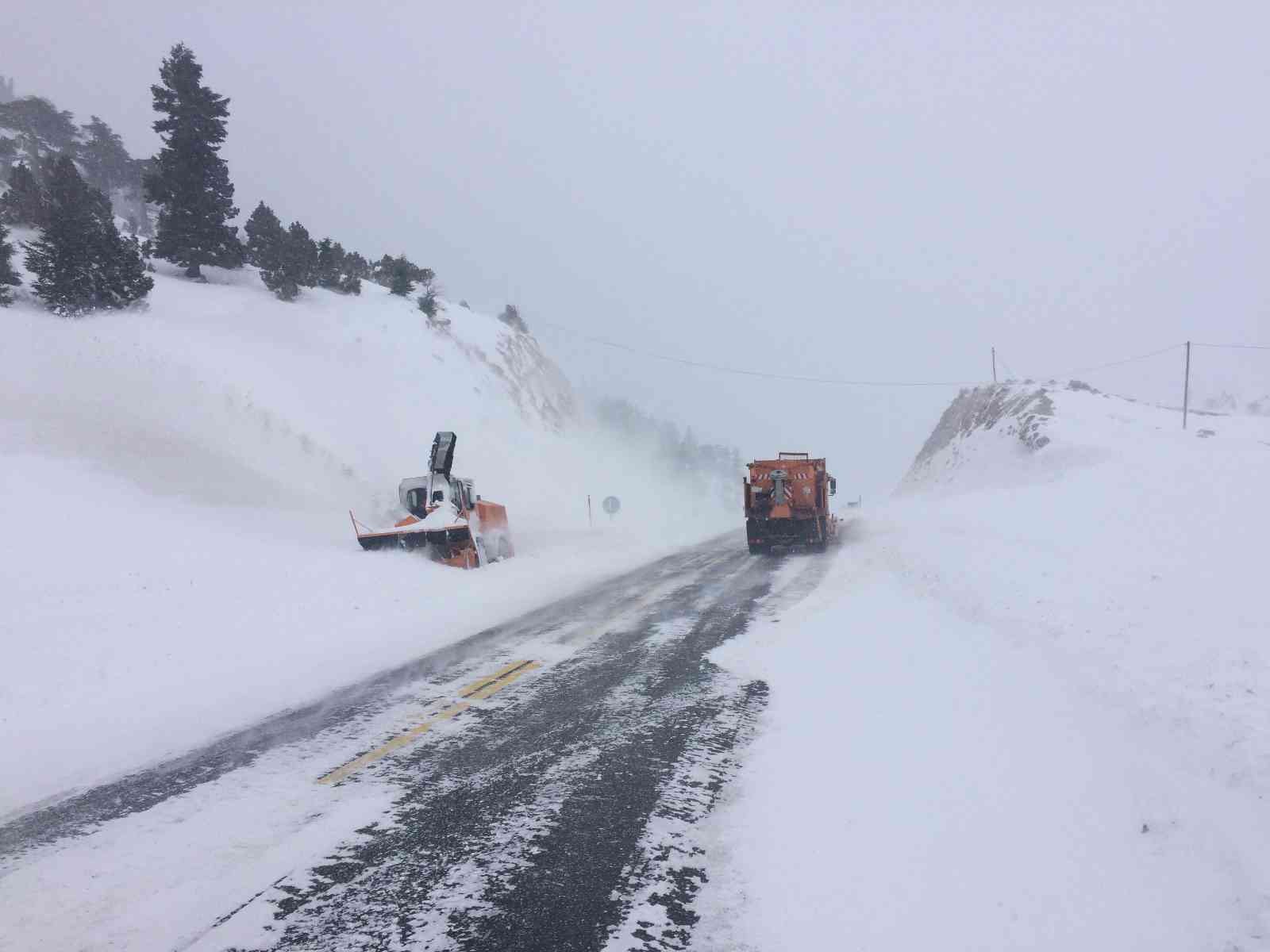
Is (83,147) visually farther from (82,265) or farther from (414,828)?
(414,828)

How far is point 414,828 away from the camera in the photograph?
4.28m

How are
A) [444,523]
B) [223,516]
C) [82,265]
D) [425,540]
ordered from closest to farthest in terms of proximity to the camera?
[425,540]
[444,523]
[223,516]
[82,265]

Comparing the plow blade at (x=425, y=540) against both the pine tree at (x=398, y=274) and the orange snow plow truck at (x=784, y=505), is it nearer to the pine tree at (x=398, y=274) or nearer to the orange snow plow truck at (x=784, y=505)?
the orange snow plow truck at (x=784, y=505)

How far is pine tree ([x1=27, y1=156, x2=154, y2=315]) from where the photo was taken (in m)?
23.9

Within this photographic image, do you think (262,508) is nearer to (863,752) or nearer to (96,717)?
(96,717)

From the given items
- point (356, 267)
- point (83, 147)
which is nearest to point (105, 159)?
point (83, 147)

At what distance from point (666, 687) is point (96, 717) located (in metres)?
5.39

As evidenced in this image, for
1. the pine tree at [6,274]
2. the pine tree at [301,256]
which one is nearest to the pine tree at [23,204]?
the pine tree at [6,274]

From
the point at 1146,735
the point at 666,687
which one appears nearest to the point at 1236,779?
the point at 1146,735

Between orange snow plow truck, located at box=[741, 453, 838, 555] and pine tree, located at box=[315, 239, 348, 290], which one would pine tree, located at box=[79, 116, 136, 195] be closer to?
pine tree, located at box=[315, 239, 348, 290]

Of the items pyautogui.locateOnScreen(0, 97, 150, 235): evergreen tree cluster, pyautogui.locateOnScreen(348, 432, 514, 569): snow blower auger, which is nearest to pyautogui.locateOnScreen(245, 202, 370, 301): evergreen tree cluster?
pyautogui.locateOnScreen(348, 432, 514, 569): snow blower auger

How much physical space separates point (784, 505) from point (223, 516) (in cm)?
1415

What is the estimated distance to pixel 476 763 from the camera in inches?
208

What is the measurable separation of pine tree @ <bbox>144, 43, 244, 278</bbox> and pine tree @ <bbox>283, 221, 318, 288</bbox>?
2.61 meters
